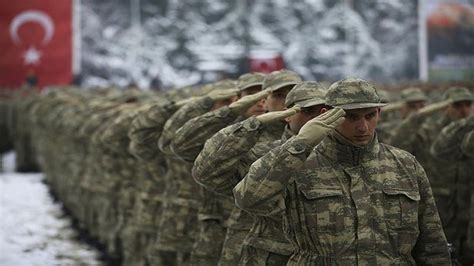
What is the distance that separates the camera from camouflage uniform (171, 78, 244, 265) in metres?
5.93

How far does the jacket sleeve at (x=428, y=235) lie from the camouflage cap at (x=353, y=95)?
1.30 feet

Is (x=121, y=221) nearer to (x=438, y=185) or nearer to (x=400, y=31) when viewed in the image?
(x=438, y=185)

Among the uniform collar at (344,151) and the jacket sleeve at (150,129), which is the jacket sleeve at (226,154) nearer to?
the uniform collar at (344,151)

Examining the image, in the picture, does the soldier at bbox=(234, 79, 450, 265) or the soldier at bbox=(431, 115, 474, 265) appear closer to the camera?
the soldier at bbox=(234, 79, 450, 265)

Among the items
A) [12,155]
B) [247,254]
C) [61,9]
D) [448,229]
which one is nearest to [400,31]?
[61,9]

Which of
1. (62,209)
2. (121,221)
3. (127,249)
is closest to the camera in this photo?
(127,249)

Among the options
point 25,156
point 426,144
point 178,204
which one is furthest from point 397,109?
point 25,156

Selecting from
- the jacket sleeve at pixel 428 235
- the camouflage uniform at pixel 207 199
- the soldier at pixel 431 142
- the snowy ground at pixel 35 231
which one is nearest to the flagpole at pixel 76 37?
the snowy ground at pixel 35 231

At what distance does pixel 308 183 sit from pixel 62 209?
Result: 1176cm

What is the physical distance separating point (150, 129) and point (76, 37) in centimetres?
3006

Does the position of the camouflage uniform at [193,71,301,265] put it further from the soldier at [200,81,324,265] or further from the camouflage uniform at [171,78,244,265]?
the camouflage uniform at [171,78,244,265]

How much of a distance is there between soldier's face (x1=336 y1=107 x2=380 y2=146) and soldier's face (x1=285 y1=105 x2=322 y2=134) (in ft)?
1.33

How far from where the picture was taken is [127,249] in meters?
8.99

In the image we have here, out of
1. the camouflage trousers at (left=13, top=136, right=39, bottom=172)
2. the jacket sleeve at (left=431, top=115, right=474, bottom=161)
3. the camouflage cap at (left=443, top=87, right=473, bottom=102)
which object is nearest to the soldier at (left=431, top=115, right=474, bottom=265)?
the jacket sleeve at (left=431, top=115, right=474, bottom=161)
